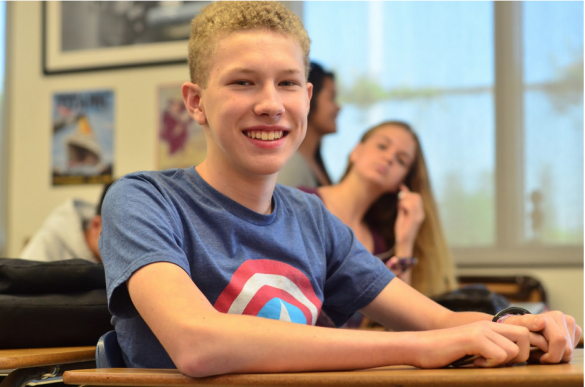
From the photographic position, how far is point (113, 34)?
369 cm

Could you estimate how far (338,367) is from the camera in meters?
0.82

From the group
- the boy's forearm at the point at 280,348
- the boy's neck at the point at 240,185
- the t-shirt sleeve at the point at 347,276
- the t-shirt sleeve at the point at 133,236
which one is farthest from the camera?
the t-shirt sleeve at the point at 347,276

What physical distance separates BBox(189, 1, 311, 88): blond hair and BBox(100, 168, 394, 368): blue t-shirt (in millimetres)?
206

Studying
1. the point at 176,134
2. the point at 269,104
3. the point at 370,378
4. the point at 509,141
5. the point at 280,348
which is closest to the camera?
the point at 370,378

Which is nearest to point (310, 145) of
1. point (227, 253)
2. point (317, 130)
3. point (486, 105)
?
point (317, 130)

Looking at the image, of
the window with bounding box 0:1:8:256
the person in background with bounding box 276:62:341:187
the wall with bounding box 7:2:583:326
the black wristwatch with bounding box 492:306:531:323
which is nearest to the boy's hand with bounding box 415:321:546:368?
the black wristwatch with bounding box 492:306:531:323

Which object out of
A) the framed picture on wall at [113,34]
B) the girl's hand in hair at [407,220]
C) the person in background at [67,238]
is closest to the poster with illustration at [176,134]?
the framed picture on wall at [113,34]

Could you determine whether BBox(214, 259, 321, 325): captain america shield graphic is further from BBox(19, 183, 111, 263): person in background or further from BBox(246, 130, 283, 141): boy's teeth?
BBox(19, 183, 111, 263): person in background

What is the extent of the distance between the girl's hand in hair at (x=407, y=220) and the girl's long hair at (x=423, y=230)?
31mm

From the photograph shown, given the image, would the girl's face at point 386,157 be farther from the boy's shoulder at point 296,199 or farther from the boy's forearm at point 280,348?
the boy's forearm at point 280,348

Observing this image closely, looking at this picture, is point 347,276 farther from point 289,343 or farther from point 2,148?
point 2,148

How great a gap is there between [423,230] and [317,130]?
2.27ft

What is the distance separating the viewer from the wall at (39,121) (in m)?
3.64

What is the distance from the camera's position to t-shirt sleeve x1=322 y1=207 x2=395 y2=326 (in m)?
1.27
